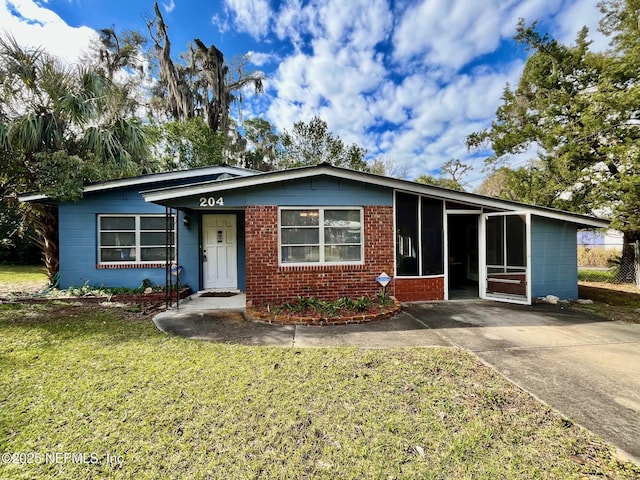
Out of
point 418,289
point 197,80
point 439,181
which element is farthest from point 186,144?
point 439,181

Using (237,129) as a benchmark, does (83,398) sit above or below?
below

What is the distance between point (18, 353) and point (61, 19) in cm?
1298

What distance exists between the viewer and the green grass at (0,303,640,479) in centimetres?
195

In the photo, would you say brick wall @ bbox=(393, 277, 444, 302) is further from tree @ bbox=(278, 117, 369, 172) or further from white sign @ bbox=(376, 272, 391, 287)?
tree @ bbox=(278, 117, 369, 172)

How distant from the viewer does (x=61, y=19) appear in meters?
10.3

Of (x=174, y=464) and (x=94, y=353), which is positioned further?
(x=94, y=353)

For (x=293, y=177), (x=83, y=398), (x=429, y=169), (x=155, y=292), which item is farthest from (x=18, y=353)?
(x=429, y=169)

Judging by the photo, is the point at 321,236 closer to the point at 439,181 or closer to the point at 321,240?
the point at 321,240

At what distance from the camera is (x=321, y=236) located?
6.63m

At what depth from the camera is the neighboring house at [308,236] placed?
638 centimetres

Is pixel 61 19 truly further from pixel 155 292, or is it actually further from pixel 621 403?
pixel 621 403

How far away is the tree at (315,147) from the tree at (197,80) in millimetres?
4530

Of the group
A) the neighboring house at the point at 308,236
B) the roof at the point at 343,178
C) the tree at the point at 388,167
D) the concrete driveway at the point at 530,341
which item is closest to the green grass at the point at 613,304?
the concrete driveway at the point at 530,341

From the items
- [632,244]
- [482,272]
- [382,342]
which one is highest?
[632,244]
